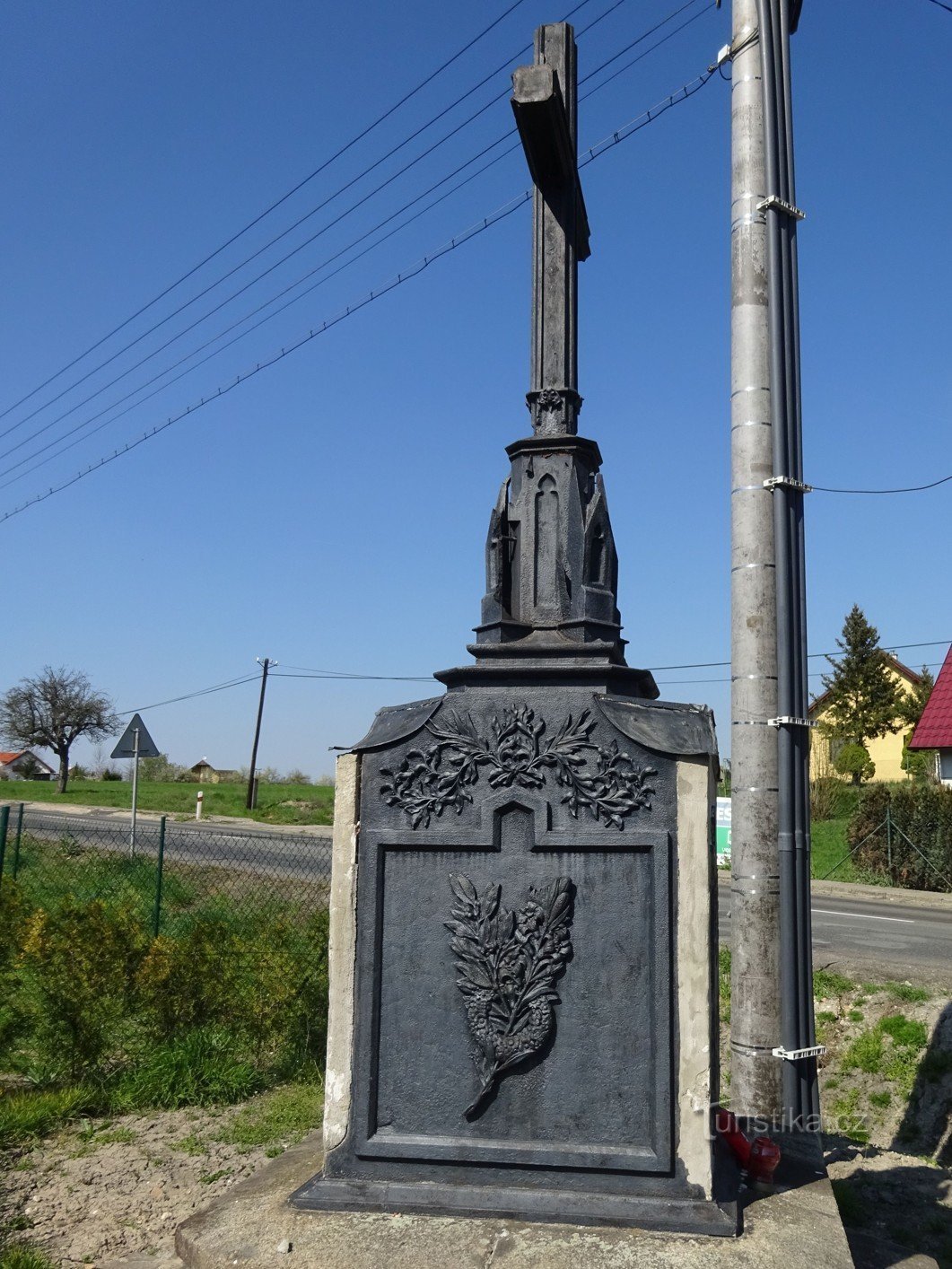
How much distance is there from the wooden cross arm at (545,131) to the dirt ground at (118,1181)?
4041 millimetres

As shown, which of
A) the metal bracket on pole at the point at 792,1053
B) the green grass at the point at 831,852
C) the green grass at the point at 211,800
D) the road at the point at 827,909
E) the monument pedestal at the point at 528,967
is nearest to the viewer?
the monument pedestal at the point at 528,967

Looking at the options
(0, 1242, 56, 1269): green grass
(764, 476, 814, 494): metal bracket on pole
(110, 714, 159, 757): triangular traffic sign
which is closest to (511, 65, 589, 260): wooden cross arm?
(764, 476, 814, 494): metal bracket on pole

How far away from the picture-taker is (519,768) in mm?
3326

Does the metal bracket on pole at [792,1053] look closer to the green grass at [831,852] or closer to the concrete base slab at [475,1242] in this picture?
the concrete base slab at [475,1242]

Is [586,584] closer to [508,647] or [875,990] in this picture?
[508,647]

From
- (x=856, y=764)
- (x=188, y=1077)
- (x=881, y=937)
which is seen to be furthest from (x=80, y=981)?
(x=856, y=764)

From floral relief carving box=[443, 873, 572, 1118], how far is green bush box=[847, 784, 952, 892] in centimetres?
1637

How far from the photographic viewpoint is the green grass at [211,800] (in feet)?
104

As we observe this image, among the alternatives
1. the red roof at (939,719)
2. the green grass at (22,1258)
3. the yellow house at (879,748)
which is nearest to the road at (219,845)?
the green grass at (22,1258)

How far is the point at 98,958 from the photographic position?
5.76m

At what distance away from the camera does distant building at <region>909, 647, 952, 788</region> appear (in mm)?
23984

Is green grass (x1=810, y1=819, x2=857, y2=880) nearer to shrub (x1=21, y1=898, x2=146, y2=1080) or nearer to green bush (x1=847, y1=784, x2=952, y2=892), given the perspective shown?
green bush (x1=847, y1=784, x2=952, y2=892)

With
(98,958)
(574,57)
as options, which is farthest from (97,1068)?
(574,57)

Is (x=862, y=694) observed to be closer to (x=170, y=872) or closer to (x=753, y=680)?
(x=170, y=872)
